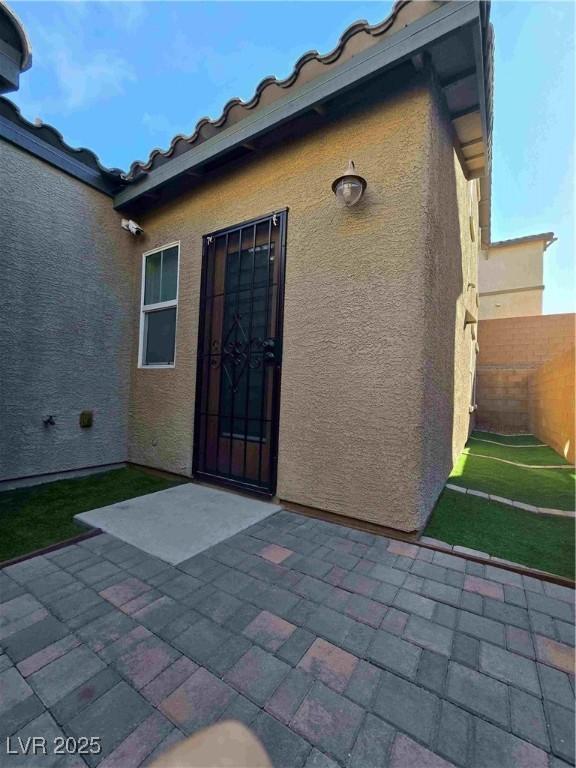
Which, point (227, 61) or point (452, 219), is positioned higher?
point (227, 61)

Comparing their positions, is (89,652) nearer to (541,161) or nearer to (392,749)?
(392,749)

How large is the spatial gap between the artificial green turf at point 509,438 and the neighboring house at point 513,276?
22.7 feet

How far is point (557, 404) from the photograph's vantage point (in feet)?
22.2

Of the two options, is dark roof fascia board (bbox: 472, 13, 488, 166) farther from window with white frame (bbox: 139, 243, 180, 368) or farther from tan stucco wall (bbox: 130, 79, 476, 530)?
window with white frame (bbox: 139, 243, 180, 368)

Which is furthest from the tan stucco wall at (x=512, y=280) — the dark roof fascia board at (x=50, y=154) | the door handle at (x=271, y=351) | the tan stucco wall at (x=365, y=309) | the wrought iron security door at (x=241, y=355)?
the dark roof fascia board at (x=50, y=154)

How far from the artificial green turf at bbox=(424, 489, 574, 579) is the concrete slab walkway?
170cm

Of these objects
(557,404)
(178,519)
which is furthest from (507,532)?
(557,404)

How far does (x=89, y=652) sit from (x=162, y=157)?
5.16 meters

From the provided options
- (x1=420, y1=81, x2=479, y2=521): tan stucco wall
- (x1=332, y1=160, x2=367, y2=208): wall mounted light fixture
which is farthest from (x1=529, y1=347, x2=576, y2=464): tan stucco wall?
(x1=332, y1=160, x2=367, y2=208): wall mounted light fixture

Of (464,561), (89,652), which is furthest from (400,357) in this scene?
(89,652)

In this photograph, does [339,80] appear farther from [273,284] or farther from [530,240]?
[530,240]

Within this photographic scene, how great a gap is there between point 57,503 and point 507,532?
4531mm

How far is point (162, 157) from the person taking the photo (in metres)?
4.38

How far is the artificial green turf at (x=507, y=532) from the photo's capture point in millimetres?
2629
